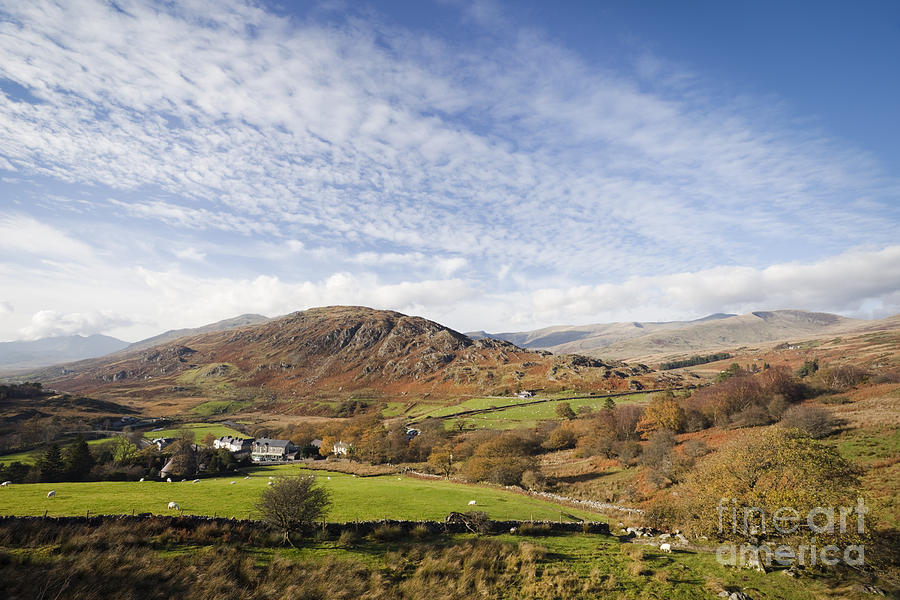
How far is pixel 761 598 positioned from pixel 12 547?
3458 centimetres

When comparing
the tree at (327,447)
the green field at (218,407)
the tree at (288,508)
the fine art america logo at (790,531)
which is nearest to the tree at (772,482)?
the fine art america logo at (790,531)

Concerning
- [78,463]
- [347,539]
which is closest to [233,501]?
[347,539]

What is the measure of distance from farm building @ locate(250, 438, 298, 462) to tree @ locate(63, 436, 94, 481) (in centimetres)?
5133

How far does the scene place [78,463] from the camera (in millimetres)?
52000

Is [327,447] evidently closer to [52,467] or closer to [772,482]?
[52,467]

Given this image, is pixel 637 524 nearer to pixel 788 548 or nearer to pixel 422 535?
pixel 788 548

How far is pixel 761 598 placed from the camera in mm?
18375

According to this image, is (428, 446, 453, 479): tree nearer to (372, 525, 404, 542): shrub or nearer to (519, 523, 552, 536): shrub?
(519, 523, 552, 536): shrub

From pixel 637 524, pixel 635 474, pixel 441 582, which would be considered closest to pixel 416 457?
pixel 635 474

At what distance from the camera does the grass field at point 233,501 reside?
22.6 m

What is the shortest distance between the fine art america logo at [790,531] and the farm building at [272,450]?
102 meters

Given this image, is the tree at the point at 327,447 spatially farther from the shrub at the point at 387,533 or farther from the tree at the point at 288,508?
the tree at the point at 288,508

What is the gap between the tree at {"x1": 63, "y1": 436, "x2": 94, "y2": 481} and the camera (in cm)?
5100

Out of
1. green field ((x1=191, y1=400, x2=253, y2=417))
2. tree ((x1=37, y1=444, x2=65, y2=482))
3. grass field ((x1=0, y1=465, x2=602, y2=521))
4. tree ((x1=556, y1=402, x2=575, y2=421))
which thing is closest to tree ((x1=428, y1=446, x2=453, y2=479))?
grass field ((x1=0, y1=465, x2=602, y2=521))
